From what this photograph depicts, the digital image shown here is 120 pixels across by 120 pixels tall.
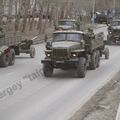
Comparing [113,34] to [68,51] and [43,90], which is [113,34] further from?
[43,90]

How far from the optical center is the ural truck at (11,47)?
2536 centimetres

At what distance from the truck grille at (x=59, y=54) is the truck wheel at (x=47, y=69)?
18.9 inches

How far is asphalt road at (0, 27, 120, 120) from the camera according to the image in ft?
45.9

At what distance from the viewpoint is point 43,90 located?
18.0 m

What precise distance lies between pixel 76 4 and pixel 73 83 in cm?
5297

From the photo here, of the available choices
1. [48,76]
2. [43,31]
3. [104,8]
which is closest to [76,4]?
[43,31]

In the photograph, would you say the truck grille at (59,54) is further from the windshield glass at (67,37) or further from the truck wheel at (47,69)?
the windshield glass at (67,37)

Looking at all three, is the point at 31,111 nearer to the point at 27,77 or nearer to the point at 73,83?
the point at 73,83

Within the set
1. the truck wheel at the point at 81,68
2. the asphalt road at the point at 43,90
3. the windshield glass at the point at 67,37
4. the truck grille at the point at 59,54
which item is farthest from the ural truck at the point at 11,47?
the truck wheel at the point at 81,68

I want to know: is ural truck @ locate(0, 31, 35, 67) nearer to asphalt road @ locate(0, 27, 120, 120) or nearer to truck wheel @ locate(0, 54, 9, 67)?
truck wheel @ locate(0, 54, 9, 67)

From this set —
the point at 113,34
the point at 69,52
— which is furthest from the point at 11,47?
the point at 113,34

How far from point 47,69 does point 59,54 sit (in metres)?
0.86

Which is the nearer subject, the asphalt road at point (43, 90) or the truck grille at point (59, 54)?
the asphalt road at point (43, 90)

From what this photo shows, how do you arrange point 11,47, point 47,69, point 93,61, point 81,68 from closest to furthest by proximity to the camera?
point 81,68
point 47,69
point 93,61
point 11,47
